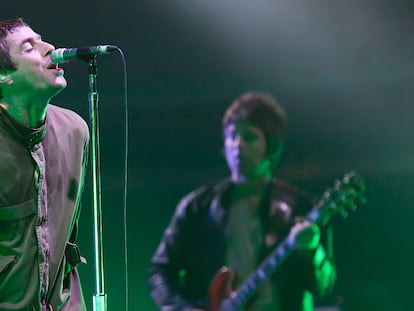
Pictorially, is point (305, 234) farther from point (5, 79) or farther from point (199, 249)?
point (5, 79)

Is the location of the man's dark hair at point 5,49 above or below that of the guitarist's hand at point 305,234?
above

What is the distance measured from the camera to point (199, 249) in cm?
348

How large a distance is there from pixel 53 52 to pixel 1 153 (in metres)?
0.30

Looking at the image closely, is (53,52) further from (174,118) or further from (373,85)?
(373,85)

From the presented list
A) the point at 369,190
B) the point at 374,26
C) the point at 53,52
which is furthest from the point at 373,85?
the point at 53,52

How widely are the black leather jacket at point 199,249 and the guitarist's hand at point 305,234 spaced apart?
5 centimetres

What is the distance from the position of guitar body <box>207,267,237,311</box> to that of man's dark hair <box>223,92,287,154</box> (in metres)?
0.61

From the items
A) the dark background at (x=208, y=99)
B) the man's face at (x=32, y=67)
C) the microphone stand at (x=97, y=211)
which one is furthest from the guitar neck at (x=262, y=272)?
the man's face at (x=32, y=67)

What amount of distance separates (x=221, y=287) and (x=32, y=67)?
1.82 metres

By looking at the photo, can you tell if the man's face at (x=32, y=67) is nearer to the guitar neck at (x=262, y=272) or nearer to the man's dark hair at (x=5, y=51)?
the man's dark hair at (x=5, y=51)

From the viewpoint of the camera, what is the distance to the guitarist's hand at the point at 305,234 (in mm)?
3326

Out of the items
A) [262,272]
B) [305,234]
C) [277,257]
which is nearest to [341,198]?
[305,234]

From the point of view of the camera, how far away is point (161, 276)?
3.47 meters

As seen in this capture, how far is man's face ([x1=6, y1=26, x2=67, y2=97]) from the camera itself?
74.0 inches
